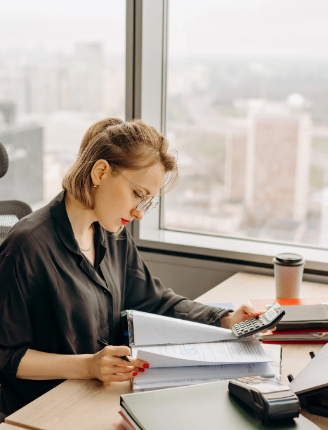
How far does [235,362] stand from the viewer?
1133 mm

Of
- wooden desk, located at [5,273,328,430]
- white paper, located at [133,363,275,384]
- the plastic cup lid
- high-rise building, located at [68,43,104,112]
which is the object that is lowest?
wooden desk, located at [5,273,328,430]

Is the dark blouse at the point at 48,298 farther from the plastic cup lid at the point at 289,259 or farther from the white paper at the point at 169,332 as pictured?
the plastic cup lid at the point at 289,259

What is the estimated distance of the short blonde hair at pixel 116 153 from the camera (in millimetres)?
1339

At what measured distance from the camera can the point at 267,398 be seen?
2.94ft

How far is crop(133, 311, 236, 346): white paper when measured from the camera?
1.22 m

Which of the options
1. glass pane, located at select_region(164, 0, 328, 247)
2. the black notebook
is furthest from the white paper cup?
glass pane, located at select_region(164, 0, 328, 247)

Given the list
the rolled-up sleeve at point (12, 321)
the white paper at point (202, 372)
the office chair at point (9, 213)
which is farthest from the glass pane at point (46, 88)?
the white paper at point (202, 372)

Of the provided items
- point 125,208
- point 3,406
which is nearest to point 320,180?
point 125,208

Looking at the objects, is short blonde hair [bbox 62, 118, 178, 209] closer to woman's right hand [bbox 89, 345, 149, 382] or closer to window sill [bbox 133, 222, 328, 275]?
woman's right hand [bbox 89, 345, 149, 382]

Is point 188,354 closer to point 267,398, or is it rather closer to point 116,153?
point 267,398

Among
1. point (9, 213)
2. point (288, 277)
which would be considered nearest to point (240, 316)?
point (288, 277)

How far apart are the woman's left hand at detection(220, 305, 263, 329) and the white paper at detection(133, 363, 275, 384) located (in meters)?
0.26

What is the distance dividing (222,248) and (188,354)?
1.08m

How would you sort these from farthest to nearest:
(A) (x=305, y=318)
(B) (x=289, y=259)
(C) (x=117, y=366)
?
1. (B) (x=289, y=259)
2. (A) (x=305, y=318)
3. (C) (x=117, y=366)
